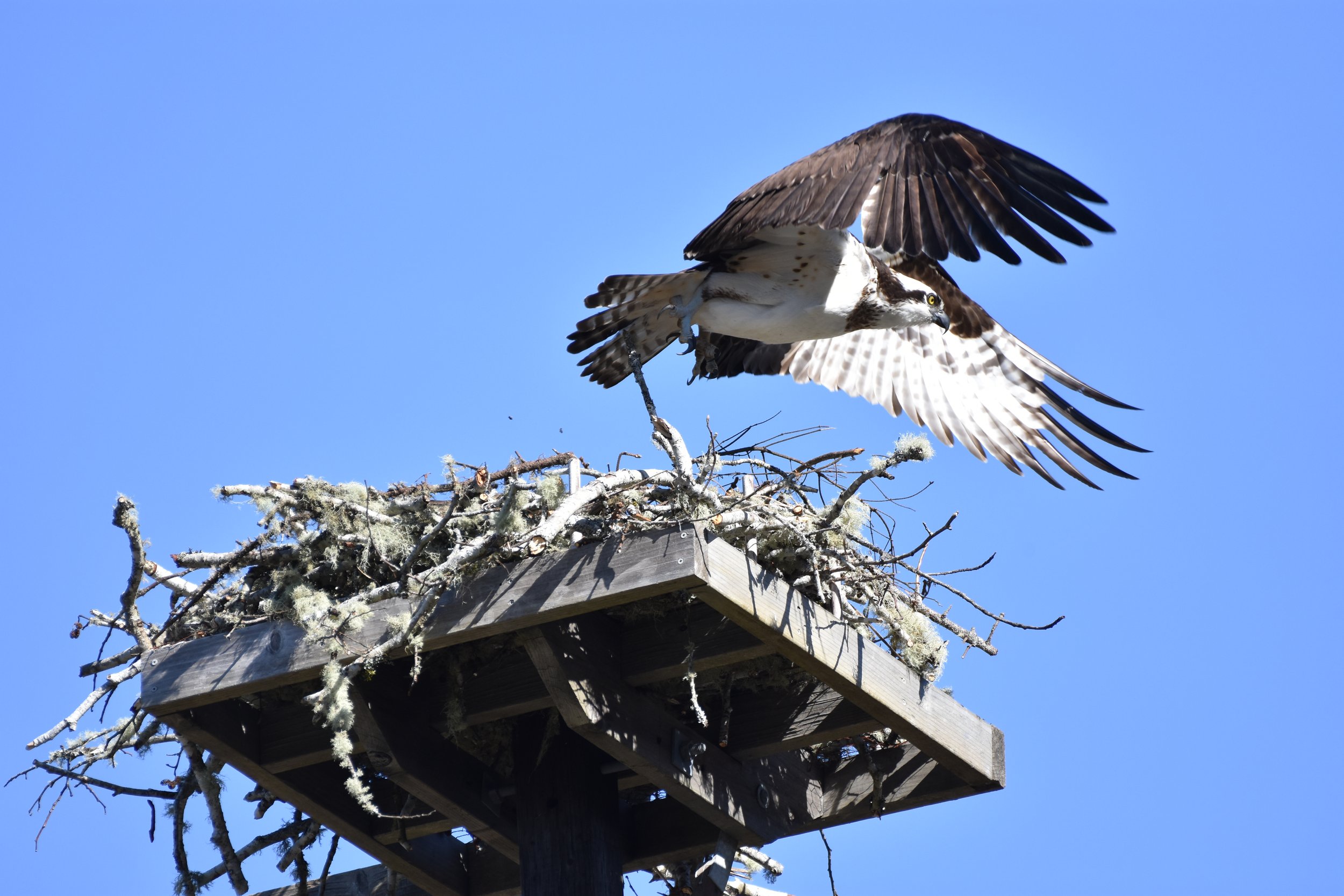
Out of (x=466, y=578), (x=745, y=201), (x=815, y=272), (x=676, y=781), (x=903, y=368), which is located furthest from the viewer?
(x=903, y=368)

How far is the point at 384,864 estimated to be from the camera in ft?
15.1

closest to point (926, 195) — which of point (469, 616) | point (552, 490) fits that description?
point (552, 490)

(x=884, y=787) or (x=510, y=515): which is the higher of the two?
(x=510, y=515)

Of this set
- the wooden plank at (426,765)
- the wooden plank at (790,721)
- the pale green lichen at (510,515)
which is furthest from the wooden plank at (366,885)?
the pale green lichen at (510,515)

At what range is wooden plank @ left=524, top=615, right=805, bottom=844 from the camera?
379 centimetres

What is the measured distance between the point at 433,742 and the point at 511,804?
418 millimetres

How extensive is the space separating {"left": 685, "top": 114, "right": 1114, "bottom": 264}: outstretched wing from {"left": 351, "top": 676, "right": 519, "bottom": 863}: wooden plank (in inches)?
85.7

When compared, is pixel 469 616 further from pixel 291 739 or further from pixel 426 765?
pixel 291 739

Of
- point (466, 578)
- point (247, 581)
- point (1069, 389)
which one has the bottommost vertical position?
point (466, 578)

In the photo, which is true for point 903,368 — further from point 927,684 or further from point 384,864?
point 384,864

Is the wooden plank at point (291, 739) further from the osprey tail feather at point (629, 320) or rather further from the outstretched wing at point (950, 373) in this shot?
the outstretched wing at point (950, 373)

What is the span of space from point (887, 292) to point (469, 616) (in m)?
2.97

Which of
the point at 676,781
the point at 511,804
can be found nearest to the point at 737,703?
the point at 676,781

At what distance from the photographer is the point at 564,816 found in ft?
13.6
